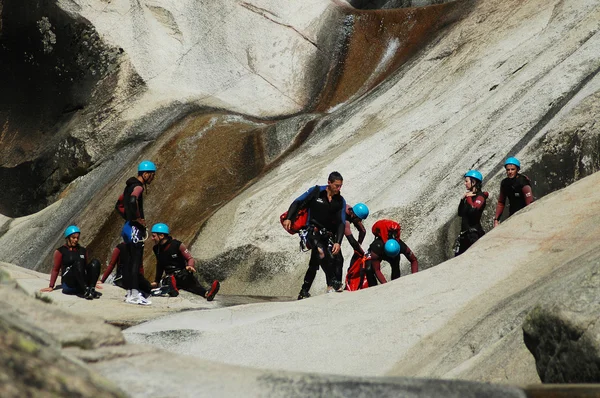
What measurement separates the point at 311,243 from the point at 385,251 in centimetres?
124

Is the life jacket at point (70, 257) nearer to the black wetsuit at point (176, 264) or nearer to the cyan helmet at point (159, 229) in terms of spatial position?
the cyan helmet at point (159, 229)

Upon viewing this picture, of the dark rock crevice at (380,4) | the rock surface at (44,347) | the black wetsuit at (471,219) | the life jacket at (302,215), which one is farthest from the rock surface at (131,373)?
the dark rock crevice at (380,4)

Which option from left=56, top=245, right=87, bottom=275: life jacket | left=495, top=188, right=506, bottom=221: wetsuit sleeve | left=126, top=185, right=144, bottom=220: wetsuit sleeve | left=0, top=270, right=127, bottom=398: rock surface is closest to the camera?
left=0, top=270, right=127, bottom=398: rock surface

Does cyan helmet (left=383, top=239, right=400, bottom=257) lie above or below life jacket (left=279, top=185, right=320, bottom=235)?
below

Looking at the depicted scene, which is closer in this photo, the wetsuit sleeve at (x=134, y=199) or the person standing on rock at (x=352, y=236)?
the wetsuit sleeve at (x=134, y=199)

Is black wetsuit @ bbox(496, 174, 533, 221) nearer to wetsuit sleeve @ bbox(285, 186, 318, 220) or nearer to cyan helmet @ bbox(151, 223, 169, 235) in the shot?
wetsuit sleeve @ bbox(285, 186, 318, 220)

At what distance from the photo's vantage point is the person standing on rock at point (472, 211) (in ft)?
48.1

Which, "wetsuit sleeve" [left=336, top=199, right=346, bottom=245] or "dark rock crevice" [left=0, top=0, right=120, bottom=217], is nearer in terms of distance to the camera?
"wetsuit sleeve" [left=336, top=199, right=346, bottom=245]

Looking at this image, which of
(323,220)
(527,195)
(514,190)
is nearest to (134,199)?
(323,220)

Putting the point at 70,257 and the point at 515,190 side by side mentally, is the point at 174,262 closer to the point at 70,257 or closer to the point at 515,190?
the point at 70,257

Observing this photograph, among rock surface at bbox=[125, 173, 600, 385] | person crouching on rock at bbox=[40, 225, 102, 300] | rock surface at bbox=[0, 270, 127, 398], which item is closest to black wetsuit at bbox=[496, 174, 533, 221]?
rock surface at bbox=[125, 173, 600, 385]

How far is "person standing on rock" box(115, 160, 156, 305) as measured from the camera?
1364 cm

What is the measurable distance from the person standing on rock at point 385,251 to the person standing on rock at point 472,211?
2.99ft

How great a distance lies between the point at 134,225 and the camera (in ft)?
45.5
